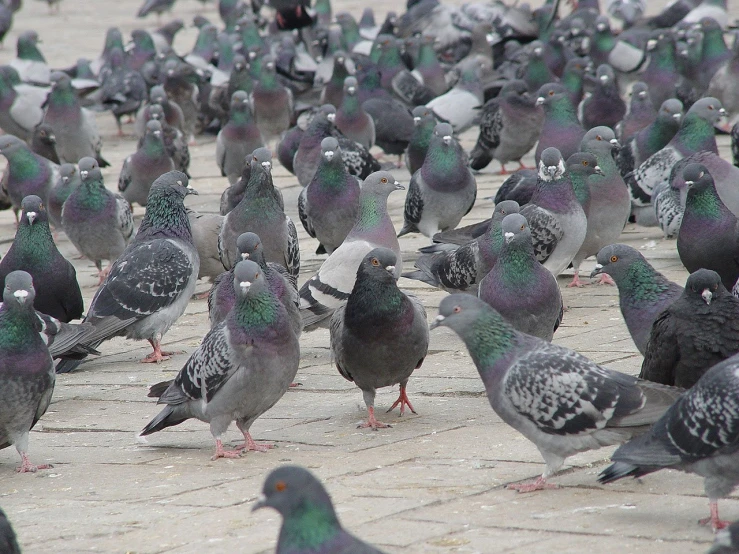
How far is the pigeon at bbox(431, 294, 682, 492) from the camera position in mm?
4715

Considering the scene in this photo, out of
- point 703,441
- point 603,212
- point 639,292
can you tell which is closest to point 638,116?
point 603,212

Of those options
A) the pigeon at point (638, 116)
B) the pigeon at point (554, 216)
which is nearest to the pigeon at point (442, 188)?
the pigeon at point (554, 216)

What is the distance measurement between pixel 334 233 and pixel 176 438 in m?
3.66

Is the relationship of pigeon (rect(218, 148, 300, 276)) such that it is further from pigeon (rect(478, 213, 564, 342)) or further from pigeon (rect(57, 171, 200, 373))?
pigeon (rect(478, 213, 564, 342))

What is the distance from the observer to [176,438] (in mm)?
6117

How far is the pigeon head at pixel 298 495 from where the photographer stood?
3.21 meters

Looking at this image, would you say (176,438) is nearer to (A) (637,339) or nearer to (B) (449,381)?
(B) (449,381)

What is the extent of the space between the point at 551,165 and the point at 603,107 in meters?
5.27

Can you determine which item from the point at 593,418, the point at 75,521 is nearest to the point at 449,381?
the point at 593,418

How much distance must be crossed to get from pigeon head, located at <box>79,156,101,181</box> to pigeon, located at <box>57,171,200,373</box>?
5.81 feet

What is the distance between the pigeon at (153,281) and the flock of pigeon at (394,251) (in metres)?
0.01

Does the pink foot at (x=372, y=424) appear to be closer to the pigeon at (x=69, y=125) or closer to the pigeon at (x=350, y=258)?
the pigeon at (x=350, y=258)

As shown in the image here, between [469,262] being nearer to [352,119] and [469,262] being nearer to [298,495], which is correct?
[298,495]

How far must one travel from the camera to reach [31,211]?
769cm
